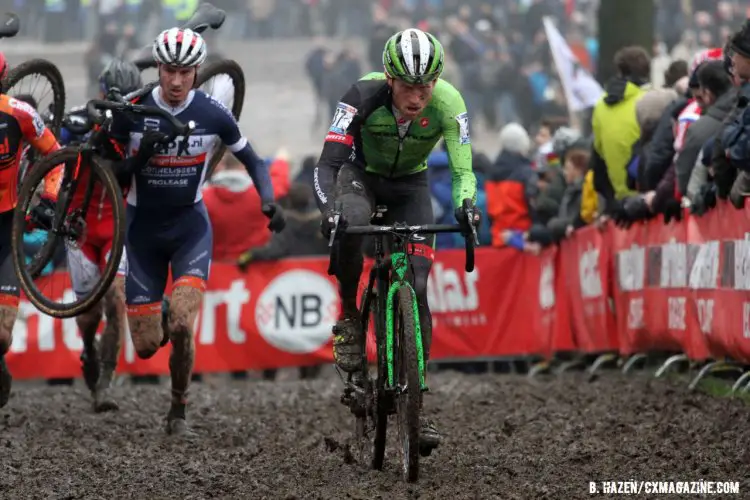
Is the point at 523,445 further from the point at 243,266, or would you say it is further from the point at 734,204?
the point at 243,266

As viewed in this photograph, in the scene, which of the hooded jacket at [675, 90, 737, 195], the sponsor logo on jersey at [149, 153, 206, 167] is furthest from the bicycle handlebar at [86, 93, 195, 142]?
the hooded jacket at [675, 90, 737, 195]

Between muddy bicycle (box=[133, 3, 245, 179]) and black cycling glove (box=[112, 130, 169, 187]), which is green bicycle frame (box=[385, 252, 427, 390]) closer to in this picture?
black cycling glove (box=[112, 130, 169, 187])

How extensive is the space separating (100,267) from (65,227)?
189 cm

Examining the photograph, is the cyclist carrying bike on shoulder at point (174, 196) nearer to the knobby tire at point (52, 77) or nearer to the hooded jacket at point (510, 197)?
the knobby tire at point (52, 77)

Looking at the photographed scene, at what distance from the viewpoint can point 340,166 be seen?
8.56 meters

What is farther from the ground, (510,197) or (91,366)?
(510,197)

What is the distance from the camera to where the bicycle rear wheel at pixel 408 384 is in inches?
302

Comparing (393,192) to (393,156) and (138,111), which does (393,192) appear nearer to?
(393,156)

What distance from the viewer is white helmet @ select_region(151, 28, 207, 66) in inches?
390

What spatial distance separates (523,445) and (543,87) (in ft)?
67.9

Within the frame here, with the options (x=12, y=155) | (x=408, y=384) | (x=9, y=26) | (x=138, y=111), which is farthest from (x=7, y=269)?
(x=408, y=384)

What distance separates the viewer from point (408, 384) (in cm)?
769

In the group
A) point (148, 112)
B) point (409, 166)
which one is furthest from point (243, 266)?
point (409, 166)

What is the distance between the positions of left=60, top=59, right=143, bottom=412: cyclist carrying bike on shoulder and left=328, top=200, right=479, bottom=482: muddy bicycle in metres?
2.60
